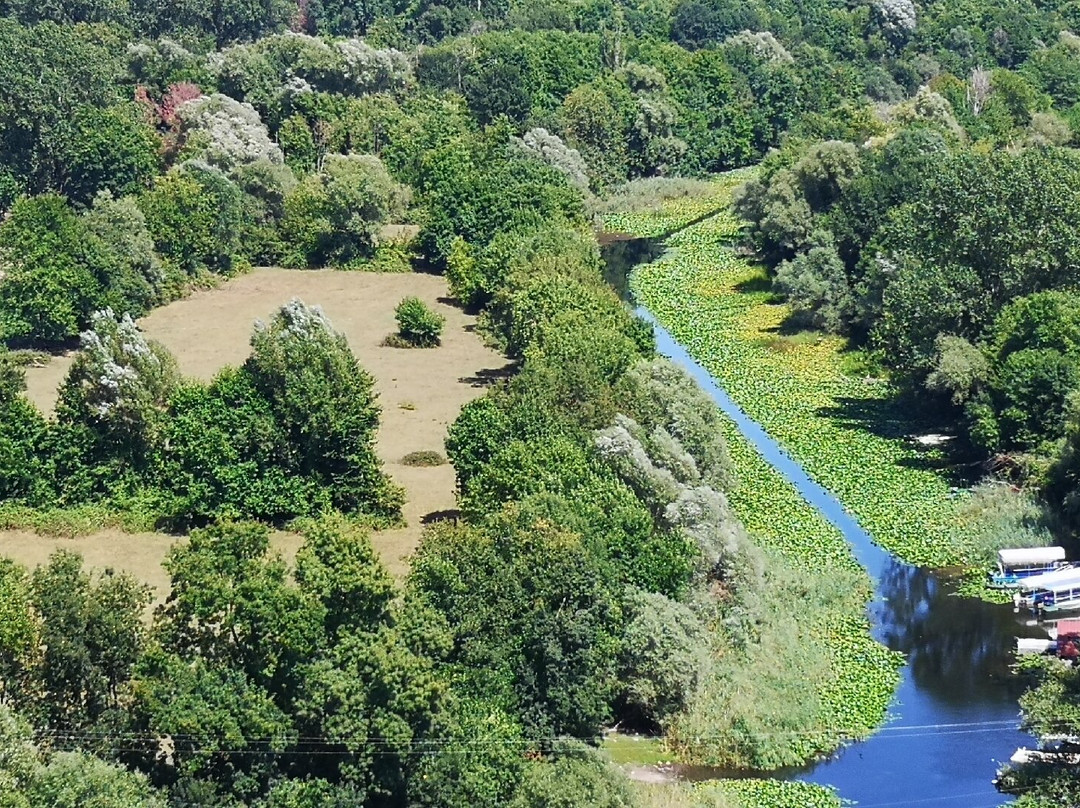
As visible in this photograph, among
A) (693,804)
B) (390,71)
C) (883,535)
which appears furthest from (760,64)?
(693,804)

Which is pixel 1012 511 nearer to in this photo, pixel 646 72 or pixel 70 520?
pixel 70 520

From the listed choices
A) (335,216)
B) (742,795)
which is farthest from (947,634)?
(335,216)

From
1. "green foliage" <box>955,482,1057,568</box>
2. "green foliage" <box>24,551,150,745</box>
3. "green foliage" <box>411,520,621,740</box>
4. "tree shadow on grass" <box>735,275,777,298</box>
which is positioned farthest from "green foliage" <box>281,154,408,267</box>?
"green foliage" <box>24,551,150,745</box>

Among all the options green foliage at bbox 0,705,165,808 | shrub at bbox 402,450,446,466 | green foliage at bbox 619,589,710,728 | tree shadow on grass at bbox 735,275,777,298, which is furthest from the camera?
tree shadow on grass at bbox 735,275,777,298

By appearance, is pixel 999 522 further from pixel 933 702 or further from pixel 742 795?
pixel 742 795

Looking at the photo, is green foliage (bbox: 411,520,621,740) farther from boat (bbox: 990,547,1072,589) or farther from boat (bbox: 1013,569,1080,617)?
boat (bbox: 990,547,1072,589)
